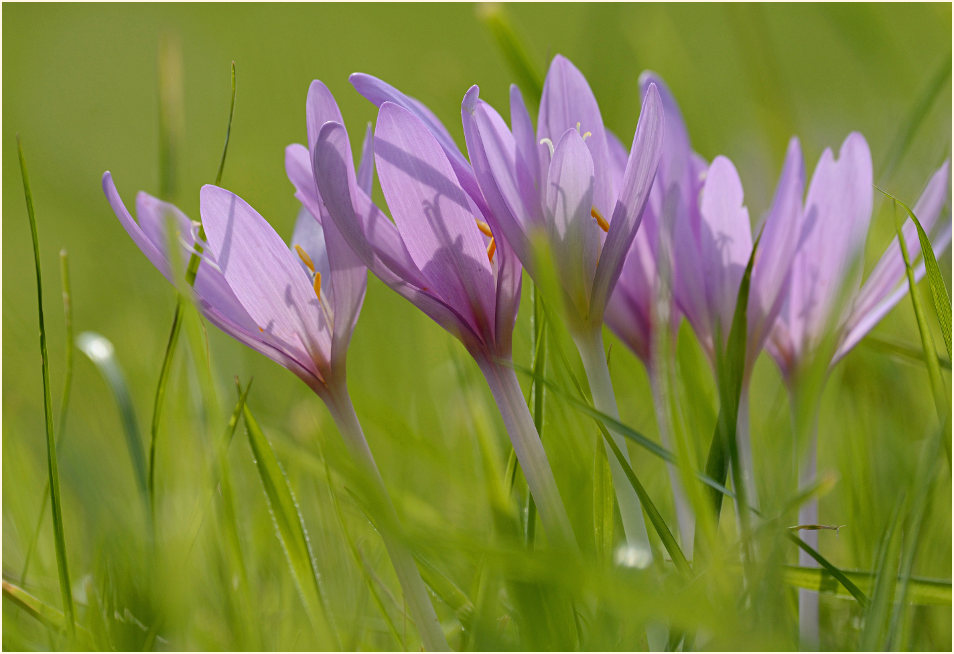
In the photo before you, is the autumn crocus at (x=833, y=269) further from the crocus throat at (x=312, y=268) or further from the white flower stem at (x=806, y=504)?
the crocus throat at (x=312, y=268)

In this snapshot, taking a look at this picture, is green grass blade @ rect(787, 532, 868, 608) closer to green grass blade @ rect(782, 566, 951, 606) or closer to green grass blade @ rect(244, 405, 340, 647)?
green grass blade @ rect(782, 566, 951, 606)

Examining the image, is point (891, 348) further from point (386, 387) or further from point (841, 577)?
point (386, 387)

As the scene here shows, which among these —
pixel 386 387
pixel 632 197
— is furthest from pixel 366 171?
pixel 386 387

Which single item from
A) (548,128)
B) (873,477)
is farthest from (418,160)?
(873,477)

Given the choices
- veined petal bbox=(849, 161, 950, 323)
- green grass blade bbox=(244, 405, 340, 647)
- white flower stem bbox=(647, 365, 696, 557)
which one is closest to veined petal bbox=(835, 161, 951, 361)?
veined petal bbox=(849, 161, 950, 323)

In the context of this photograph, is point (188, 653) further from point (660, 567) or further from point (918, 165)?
point (918, 165)

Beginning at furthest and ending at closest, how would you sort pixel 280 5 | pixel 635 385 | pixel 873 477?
1. pixel 280 5
2. pixel 635 385
3. pixel 873 477
